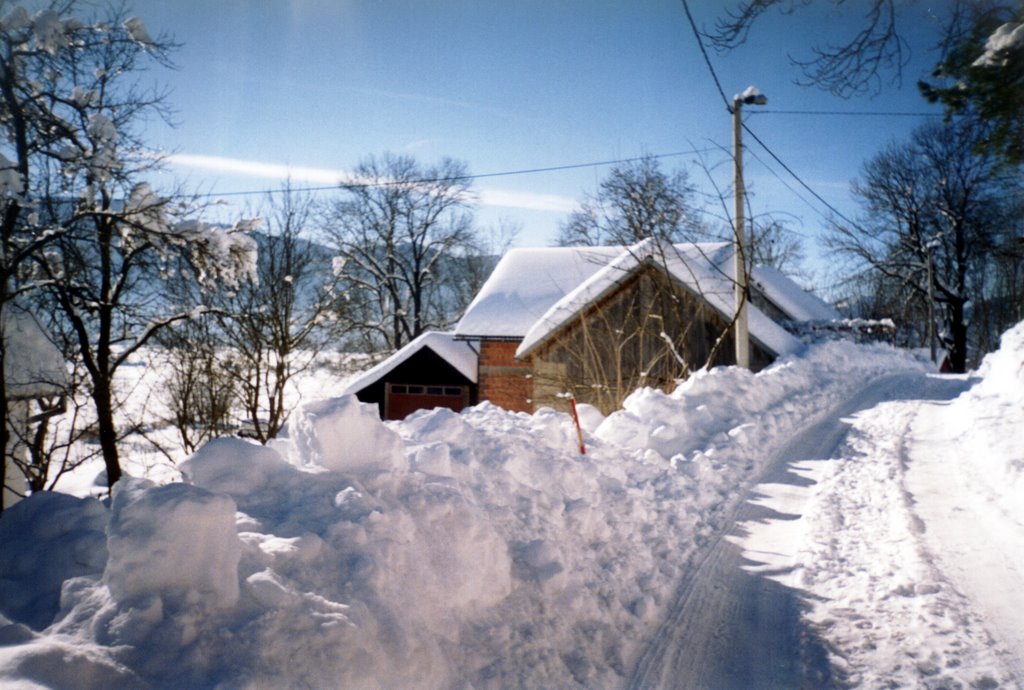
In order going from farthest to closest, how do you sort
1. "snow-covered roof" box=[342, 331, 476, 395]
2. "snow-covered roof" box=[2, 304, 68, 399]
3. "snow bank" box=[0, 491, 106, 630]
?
"snow-covered roof" box=[342, 331, 476, 395] < "snow-covered roof" box=[2, 304, 68, 399] < "snow bank" box=[0, 491, 106, 630]

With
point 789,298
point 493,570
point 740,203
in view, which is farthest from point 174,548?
point 789,298

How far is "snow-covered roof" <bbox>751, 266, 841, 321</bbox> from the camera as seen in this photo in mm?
23017

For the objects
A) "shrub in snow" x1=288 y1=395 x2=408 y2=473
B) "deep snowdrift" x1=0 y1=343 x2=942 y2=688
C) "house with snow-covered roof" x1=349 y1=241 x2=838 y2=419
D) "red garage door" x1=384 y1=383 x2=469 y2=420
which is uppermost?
"house with snow-covered roof" x1=349 y1=241 x2=838 y2=419

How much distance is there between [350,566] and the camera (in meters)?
3.10

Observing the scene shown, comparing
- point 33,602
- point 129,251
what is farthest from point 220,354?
point 33,602

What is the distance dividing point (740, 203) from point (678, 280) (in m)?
3.63

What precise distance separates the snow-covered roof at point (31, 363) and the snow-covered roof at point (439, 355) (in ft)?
37.8

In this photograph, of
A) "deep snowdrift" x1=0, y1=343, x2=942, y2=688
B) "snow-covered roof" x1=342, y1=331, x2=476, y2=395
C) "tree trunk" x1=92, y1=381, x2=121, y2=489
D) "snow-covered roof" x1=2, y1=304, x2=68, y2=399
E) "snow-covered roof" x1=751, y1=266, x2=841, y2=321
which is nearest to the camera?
"deep snowdrift" x1=0, y1=343, x2=942, y2=688

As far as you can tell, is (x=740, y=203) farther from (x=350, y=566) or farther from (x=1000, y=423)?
(x=350, y=566)

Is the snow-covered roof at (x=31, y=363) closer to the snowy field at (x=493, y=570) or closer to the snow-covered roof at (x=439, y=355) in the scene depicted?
the snowy field at (x=493, y=570)

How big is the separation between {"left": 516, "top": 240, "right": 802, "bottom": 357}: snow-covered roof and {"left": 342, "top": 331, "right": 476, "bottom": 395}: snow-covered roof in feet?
16.9

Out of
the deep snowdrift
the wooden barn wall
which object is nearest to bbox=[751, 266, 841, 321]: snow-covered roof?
the wooden barn wall

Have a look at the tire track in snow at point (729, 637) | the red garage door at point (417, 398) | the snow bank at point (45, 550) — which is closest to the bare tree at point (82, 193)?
the snow bank at point (45, 550)

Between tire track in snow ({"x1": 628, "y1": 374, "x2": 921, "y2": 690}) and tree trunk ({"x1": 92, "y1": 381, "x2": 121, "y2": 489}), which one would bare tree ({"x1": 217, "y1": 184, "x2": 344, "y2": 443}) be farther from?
tire track in snow ({"x1": 628, "y1": 374, "x2": 921, "y2": 690})
